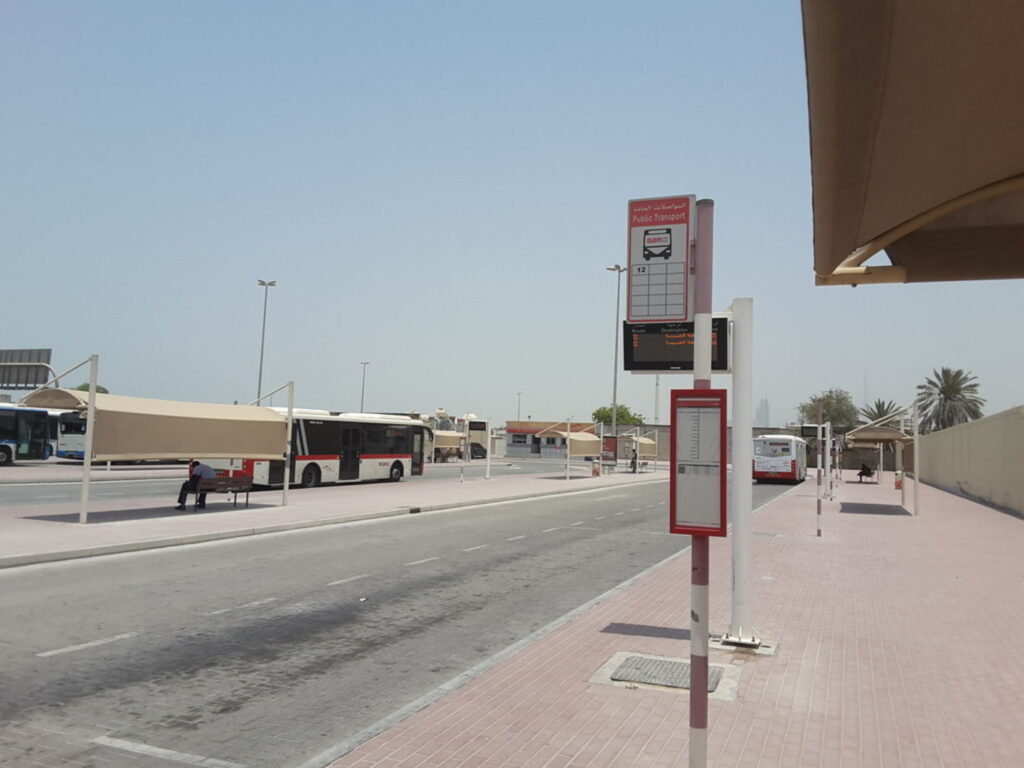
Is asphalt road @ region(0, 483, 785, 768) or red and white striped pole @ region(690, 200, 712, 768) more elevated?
red and white striped pole @ region(690, 200, 712, 768)

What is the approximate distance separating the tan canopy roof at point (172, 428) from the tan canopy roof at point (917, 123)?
1672 cm

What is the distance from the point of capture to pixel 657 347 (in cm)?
600

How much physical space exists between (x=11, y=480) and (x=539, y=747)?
28316 millimetres

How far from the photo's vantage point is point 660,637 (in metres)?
8.30

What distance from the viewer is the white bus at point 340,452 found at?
87.5ft

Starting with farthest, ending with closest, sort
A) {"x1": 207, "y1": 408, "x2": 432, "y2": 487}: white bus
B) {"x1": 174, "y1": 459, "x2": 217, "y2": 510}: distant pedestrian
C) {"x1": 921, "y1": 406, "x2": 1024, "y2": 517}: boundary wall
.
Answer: {"x1": 207, "y1": 408, "x2": 432, "y2": 487}: white bus
{"x1": 921, "y1": 406, "x2": 1024, "y2": 517}: boundary wall
{"x1": 174, "y1": 459, "x2": 217, "y2": 510}: distant pedestrian

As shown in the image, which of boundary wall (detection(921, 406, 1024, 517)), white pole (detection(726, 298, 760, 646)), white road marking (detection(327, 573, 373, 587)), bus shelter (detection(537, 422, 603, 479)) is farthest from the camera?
bus shelter (detection(537, 422, 603, 479))

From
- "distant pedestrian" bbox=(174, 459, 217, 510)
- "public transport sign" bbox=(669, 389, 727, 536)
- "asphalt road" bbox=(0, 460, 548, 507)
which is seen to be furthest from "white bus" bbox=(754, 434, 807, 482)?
"public transport sign" bbox=(669, 389, 727, 536)

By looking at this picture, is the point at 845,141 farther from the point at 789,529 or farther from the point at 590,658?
the point at 789,529

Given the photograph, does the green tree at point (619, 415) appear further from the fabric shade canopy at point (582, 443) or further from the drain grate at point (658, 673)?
the drain grate at point (658, 673)

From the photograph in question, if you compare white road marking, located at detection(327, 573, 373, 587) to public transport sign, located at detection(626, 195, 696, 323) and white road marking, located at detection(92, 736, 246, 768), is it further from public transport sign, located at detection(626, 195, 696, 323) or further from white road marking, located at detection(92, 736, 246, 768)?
public transport sign, located at detection(626, 195, 696, 323)

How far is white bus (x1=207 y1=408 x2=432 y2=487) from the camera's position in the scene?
26666 mm

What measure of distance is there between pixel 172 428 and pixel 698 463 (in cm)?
1607

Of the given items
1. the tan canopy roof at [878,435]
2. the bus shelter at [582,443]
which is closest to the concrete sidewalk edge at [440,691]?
the tan canopy roof at [878,435]
